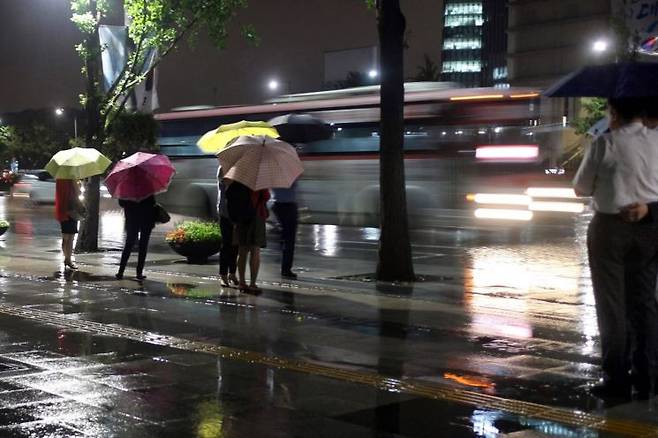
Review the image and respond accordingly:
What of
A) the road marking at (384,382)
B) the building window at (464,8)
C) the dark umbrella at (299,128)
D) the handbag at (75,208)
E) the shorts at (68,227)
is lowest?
the road marking at (384,382)

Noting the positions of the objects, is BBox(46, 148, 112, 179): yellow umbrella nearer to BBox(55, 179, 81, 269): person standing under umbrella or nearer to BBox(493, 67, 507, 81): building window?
BBox(55, 179, 81, 269): person standing under umbrella

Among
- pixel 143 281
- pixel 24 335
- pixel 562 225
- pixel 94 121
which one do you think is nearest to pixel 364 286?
pixel 143 281

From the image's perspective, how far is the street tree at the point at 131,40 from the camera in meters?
17.6

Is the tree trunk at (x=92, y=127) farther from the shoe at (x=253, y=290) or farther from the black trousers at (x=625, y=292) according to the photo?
the black trousers at (x=625, y=292)

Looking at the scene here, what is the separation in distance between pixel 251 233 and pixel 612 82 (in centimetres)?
571

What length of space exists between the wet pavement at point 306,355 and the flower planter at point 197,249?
613 millimetres

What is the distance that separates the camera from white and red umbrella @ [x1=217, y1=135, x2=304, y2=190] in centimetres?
1104

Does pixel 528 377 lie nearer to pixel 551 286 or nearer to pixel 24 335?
pixel 24 335

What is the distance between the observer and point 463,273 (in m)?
13.9

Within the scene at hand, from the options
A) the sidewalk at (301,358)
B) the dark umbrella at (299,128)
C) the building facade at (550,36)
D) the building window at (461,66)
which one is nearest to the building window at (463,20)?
the building window at (461,66)

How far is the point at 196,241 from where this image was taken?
14906 millimetres

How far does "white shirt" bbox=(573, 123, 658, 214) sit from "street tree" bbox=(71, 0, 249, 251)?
42.2 feet

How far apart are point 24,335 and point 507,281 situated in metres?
7.14

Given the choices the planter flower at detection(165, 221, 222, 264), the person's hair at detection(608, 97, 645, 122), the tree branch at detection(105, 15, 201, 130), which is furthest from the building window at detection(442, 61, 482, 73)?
the person's hair at detection(608, 97, 645, 122)
